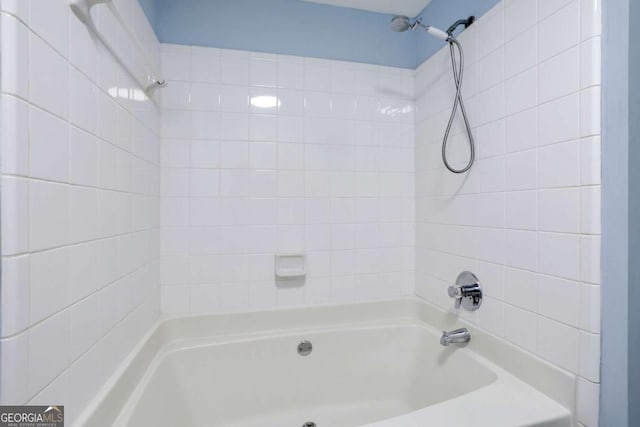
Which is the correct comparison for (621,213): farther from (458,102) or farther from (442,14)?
(442,14)

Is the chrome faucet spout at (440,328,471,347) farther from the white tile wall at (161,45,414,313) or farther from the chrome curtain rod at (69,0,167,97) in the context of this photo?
the chrome curtain rod at (69,0,167,97)

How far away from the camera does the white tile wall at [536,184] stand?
83 centimetres

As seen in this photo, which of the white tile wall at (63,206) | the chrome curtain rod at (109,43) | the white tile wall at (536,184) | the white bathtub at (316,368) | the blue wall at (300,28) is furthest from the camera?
the blue wall at (300,28)

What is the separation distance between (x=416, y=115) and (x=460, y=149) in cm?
46

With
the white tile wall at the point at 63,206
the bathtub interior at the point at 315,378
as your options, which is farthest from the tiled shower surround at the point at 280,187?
the bathtub interior at the point at 315,378

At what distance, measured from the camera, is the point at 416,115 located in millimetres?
1719

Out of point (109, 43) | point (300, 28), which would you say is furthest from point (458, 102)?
point (109, 43)

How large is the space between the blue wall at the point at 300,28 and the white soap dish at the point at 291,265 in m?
1.08

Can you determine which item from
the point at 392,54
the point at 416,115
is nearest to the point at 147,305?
the point at 416,115

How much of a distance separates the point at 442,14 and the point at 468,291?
1376mm

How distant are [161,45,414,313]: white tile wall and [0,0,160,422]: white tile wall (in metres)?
0.36

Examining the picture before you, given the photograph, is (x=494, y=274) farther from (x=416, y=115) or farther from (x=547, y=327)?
(x=416, y=115)

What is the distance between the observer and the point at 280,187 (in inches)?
60.8

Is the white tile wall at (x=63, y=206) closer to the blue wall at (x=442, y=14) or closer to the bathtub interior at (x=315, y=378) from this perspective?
the bathtub interior at (x=315, y=378)
